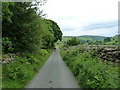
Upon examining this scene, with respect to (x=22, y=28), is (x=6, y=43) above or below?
below

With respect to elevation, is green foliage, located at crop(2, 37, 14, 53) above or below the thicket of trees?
below

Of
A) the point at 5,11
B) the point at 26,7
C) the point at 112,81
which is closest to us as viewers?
the point at 112,81

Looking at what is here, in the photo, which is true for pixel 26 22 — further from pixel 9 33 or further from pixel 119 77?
pixel 119 77

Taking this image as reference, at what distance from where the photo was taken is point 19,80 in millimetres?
7254

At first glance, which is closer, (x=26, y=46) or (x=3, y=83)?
(x=3, y=83)

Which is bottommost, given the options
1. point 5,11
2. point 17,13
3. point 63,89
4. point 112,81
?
point 63,89

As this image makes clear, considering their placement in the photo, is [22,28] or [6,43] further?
[22,28]

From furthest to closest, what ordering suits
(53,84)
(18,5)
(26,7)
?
1. (26,7)
2. (18,5)
3. (53,84)

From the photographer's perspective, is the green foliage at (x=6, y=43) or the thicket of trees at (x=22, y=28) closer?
the green foliage at (x=6, y=43)

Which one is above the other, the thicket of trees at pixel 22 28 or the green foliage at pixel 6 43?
the thicket of trees at pixel 22 28

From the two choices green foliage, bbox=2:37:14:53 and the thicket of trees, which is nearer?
green foliage, bbox=2:37:14:53

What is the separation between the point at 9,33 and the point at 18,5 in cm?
332

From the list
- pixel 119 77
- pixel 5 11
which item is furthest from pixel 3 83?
pixel 119 77

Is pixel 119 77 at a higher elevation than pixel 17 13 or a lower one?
lower
